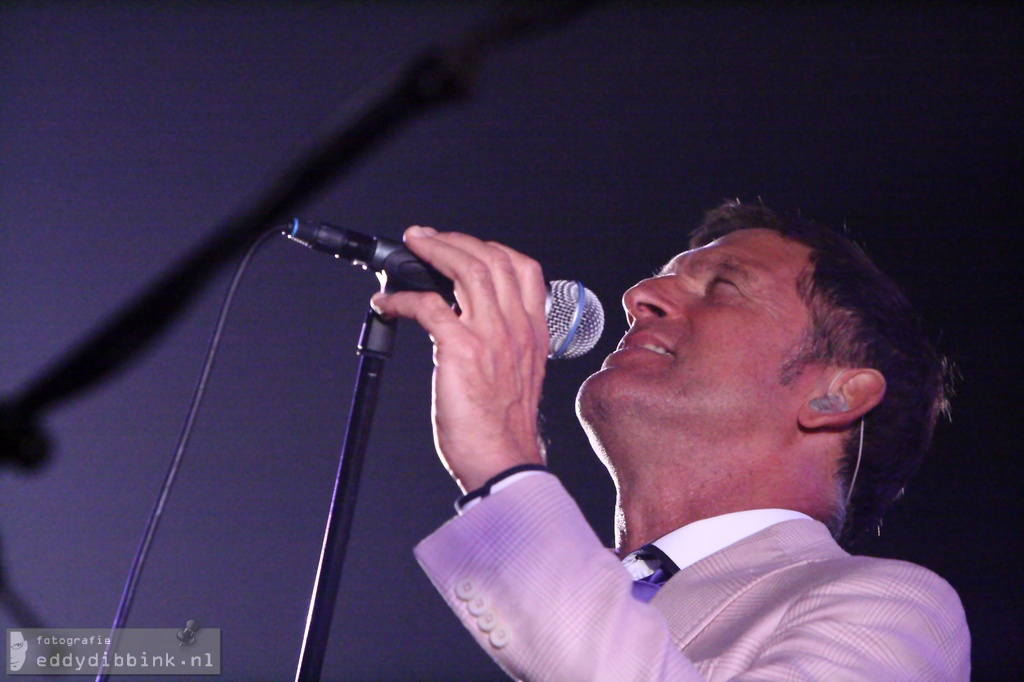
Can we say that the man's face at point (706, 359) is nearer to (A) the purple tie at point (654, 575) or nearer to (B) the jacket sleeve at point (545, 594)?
(A) the purple tie at point (654, 575)

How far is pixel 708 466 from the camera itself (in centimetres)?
162

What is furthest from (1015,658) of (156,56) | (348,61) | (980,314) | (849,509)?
(156,56)

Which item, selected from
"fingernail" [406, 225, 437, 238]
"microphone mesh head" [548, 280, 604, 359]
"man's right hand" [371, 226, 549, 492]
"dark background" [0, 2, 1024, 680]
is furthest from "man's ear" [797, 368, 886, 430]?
"dark background" [0, 2, 1024, 680]

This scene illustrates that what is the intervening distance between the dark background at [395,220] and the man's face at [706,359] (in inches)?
46.6

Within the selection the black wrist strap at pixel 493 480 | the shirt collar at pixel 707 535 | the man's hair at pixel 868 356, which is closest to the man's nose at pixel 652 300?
the man's hair at pixel 868 356

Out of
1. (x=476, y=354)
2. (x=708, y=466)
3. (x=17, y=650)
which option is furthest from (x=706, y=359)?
(x=17, y=650)

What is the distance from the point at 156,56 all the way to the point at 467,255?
2385 mm

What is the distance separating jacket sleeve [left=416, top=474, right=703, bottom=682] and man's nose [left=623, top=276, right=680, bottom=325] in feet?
2.55

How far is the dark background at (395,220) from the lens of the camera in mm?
2785

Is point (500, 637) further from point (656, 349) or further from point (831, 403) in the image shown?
point (831, 403)

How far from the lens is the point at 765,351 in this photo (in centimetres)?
167

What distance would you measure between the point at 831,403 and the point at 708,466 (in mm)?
291

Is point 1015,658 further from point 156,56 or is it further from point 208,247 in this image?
point 156,56

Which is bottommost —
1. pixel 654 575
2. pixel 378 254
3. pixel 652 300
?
pixel 654 575
